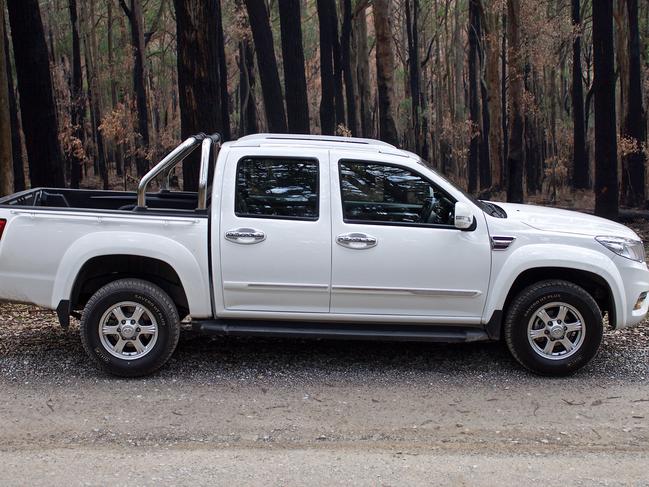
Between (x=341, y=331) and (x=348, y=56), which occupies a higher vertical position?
(x=348, y=56)

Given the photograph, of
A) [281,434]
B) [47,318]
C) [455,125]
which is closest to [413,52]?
[455,125]

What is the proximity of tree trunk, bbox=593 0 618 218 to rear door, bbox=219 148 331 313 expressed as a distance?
10.8m

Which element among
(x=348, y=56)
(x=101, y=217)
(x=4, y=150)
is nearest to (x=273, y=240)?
(x=101, y=217)

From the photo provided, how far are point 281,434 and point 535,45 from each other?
84.0 ft

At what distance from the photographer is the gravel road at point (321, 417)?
461 cm

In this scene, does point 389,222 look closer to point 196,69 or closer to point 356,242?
point 356,242

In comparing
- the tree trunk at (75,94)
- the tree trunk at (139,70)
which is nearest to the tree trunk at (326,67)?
the tree trunk at (139,70)

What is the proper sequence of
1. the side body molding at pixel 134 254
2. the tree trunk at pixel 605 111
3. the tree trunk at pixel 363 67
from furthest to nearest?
the tree trunk at pixel 363 67, the tree trunk at pixel 605 111, the side body molding at pixel 134 254

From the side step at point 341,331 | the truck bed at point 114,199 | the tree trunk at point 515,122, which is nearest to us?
the side step at point 341,331

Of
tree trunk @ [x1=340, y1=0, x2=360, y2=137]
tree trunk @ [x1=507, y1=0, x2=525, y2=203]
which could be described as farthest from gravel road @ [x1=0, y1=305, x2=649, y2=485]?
tree trunk @ [x1=340, y1=0, x2=360, y2=137]

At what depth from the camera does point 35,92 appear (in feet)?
38.6

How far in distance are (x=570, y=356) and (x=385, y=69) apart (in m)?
12.8

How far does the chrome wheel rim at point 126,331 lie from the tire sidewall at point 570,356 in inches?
122

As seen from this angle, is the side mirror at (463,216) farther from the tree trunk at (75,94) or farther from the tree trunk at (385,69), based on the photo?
the tree trunk at (75,94)
